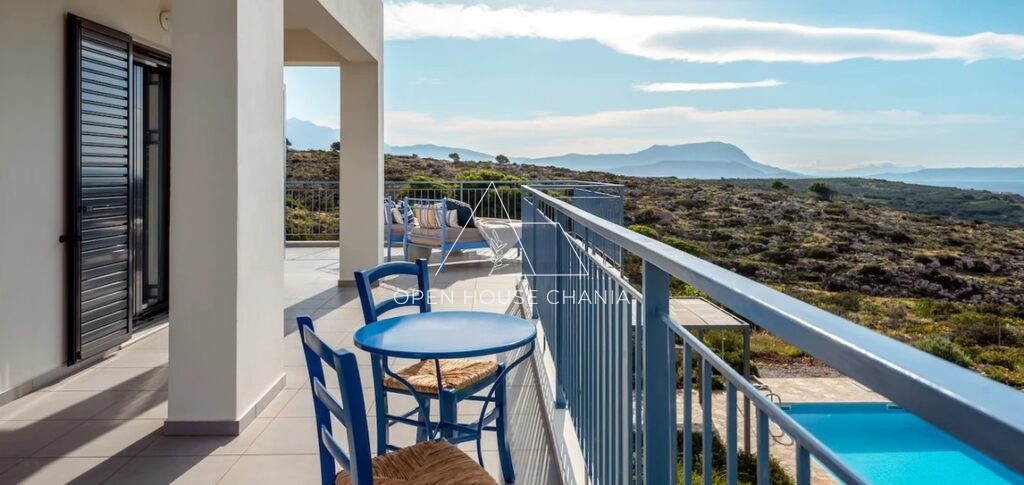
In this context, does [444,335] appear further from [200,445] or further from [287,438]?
[200,445]

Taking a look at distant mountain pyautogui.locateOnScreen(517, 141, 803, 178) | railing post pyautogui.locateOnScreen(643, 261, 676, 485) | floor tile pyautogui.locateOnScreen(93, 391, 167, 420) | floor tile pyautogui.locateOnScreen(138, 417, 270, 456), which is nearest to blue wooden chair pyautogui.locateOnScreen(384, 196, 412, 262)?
floor tile pyautogui.locateOnScreen(93, 391, 167, 420)

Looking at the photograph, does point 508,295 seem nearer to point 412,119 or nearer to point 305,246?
point 305,246

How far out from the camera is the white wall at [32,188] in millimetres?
3350

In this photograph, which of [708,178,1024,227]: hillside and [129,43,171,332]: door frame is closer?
[129,43,171,332]: door frame

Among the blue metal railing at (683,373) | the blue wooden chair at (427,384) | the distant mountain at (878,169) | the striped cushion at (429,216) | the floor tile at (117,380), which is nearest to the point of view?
the blue metal railing at (683,373)

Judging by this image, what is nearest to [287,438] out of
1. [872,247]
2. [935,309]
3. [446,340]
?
[446,340]

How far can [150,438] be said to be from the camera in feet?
9.80

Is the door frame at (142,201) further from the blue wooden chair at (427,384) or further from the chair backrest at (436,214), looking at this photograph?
the chair backrest at (436,214)

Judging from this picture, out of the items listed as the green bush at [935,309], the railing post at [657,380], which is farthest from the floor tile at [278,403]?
the green bush at [935,309]

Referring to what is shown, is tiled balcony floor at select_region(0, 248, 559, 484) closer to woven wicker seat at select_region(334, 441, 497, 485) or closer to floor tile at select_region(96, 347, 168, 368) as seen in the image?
floor tile at select_region(96, 347, 168, 368)

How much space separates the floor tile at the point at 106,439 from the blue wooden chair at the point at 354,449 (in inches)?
69.5

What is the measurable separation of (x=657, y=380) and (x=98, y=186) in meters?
3.95

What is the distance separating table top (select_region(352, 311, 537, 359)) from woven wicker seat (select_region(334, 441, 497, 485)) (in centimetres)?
33

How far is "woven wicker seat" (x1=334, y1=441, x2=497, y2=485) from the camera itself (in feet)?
5.19
